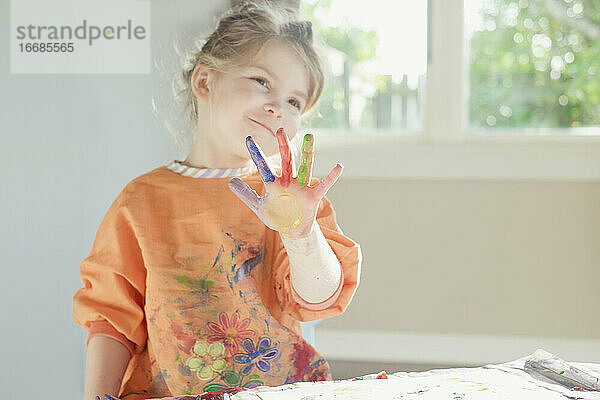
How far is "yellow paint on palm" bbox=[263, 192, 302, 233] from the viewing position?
0.68 metres

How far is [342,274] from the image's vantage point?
0.81 metres

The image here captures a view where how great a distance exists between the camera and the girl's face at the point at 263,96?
34.6 inches

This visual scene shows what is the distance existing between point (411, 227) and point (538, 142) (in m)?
0.33

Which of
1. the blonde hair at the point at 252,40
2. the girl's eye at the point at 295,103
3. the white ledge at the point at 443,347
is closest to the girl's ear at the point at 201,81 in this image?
the blonde hair at the point at 252,40

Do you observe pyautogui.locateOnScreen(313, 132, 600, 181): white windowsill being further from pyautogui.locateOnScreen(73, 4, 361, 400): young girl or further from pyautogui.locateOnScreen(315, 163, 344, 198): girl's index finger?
pyautogui.locateOnScreen(315, 163, 344, 198): girl's index finger

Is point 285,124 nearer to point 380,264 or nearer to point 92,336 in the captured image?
point 92,336

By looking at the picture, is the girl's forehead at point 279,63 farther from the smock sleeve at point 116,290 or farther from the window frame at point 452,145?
the window frame at point 452,145

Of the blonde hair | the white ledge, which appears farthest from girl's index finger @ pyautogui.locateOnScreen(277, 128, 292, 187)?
the white ledge

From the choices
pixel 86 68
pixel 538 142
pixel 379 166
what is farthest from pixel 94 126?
pixel 538 142

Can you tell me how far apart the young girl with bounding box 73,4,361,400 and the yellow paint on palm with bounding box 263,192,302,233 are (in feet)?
0.44

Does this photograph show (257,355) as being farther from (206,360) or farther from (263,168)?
(263,168)

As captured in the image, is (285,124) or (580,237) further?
(580,237)

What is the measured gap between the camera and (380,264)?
1591 millimetres

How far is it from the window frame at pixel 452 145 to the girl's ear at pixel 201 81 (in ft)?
1.69
